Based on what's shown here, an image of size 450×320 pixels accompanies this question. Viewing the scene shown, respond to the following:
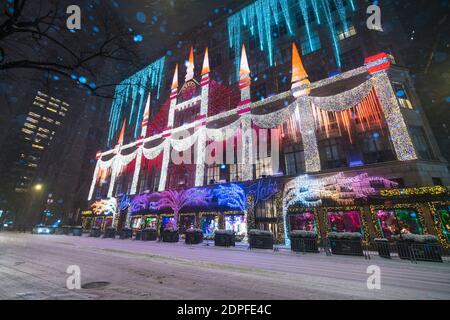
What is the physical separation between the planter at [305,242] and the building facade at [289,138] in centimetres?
456

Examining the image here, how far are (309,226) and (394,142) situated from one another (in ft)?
32.2

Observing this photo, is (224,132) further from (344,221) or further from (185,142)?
(344,221)

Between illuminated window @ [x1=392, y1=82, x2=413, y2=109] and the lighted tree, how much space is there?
21.0m

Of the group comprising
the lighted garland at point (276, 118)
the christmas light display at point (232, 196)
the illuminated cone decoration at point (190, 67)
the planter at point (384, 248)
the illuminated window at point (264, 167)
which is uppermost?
the illuminated cone decoration at point (190, 67)

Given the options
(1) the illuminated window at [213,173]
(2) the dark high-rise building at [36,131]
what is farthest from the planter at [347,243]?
(2) the dark high-rise building at [36,131]

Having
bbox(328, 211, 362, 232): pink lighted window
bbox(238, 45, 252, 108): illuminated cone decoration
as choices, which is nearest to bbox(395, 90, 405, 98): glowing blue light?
bbox(328, 211, 362, 232): pink lighted window

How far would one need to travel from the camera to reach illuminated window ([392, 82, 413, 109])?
56.3ft

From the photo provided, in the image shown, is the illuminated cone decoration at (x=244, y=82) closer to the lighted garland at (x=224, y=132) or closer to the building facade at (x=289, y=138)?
the building facade at (x=289, y=138)

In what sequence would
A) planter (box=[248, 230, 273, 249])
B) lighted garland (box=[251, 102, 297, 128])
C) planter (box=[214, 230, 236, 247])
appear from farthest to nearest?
1. lighted garland (box=[251, 102, 297, 128])
2. planter (box=[214, 230, 236, 247])
3. planter (box=[248, 230, 273, 249])

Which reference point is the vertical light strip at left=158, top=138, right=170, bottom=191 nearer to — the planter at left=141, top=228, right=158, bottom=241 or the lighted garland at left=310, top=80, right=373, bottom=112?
the planter at left=141, top=228, right=158, bottom=241

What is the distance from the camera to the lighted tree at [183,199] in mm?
23844

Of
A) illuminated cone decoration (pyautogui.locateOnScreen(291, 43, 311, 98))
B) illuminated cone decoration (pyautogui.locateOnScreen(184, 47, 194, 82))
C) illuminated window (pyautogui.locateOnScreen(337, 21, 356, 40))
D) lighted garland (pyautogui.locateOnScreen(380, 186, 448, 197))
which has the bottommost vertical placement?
lighted garland (pyautogui.locateOnScreen(380, 186, 448, 197))
